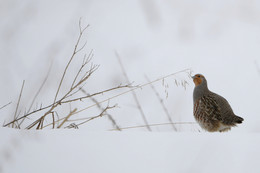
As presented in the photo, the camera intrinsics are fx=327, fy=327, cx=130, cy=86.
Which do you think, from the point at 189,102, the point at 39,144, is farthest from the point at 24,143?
the point at 189,102

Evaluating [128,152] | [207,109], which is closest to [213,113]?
[207,109]

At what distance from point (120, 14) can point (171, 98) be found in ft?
8.07

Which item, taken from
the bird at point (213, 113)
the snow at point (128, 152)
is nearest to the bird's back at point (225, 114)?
the bird at point (213, 113)

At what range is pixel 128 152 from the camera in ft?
3.51

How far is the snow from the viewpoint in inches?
38.1

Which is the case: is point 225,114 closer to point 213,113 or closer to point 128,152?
point 213,113

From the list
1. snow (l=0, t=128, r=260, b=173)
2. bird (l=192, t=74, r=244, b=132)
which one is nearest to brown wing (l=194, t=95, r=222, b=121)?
bird (l=192, t=74, r=244, b=132)

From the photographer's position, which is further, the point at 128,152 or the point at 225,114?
the point at 225,114

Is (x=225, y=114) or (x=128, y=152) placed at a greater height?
(x=128, y=152)

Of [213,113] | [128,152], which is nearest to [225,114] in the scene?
[213,113]

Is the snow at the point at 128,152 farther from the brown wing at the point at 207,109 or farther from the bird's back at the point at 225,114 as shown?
the brown wing at the point at 207,109

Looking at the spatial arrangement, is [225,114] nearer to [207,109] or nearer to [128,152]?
[207,109]

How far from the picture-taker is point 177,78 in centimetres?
178

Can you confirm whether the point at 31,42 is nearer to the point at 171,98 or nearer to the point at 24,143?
the point at 171,98
